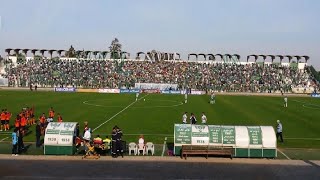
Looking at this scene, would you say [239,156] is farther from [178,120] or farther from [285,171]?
[178,120]

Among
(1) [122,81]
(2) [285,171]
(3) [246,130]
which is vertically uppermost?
(1) [122,81]

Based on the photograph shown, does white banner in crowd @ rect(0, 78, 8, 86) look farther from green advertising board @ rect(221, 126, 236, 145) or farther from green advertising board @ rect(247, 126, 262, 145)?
green advertising board @ rect(247, 126, 262, 145)

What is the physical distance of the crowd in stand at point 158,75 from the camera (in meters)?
102

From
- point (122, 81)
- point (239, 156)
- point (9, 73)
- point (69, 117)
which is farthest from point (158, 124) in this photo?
point (9, 73)

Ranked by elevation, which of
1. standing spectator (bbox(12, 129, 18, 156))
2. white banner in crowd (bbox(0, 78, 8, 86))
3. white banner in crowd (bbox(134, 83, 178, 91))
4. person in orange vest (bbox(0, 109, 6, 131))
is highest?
white banner in crowd (bbox(0, 78, 8, 86))

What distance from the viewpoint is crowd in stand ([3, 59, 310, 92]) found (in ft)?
335

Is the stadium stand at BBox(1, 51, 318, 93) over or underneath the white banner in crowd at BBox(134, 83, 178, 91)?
over

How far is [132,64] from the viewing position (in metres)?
117

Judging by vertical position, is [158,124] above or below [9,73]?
below

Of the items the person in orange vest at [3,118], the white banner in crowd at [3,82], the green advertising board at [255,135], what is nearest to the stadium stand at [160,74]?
the white banner in crowd at [3,82]

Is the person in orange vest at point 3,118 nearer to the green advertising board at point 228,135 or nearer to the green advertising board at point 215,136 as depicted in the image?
the green advertising board at point 215,136

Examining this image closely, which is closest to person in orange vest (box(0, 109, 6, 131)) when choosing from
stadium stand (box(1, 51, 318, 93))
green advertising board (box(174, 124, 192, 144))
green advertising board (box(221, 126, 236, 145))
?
green advertising board (box(174, 124, 192, 144))

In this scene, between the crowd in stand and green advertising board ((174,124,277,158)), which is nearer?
green advertising board ((174,124,277,158))

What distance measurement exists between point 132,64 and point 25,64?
90.7 ft
